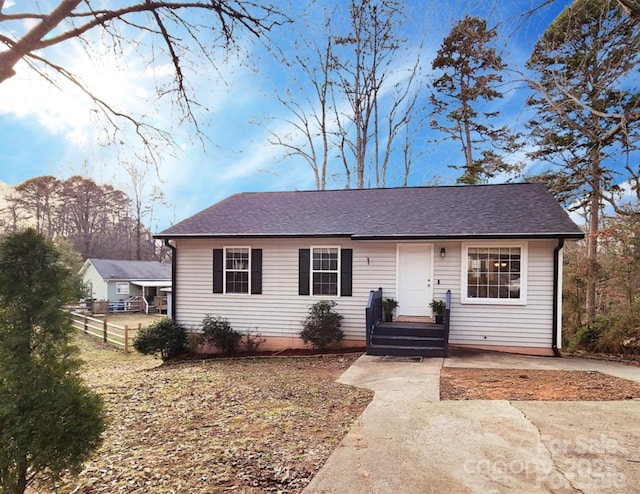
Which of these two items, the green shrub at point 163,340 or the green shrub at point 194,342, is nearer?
the green shrub at point 163,340

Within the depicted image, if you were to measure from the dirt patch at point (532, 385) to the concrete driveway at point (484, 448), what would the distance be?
0.31m

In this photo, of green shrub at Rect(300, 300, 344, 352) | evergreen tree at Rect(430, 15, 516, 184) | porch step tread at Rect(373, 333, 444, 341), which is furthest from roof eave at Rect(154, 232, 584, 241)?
evergreen tree at Rect(430, 15, 516, 184)

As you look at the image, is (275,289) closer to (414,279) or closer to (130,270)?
(414,279)

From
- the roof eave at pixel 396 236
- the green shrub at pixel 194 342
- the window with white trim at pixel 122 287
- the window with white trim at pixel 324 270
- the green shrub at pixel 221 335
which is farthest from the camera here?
the window with white trim at pixel 122 287

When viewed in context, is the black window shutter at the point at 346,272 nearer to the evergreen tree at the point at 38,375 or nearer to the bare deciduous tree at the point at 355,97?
the evergreen tree at the point at 38,375

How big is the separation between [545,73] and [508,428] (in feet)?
34.5

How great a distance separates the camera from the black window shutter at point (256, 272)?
10.6 meters

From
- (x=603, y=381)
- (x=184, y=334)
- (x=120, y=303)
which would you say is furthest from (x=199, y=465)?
(x=120, y=303)

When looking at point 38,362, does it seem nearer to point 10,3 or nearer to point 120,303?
point 10,3

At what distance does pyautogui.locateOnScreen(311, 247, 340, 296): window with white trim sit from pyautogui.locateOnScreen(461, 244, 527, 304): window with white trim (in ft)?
10.3

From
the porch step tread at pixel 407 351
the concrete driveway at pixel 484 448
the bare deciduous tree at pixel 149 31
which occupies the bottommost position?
the porch step tread at pixel 407 351

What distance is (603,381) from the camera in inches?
243

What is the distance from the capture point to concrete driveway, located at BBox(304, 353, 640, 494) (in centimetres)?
302

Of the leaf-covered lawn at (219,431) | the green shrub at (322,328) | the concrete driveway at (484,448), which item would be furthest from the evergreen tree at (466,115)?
the concrete driveway at (484,448)
